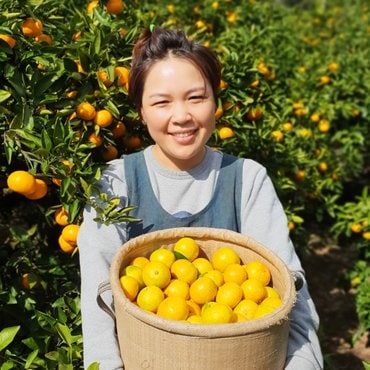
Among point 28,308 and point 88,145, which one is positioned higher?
point 88,145

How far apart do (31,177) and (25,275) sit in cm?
57

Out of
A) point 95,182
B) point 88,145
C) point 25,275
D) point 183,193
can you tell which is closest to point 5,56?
point 88,145

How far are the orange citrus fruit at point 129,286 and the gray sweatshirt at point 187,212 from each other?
98 millimetres

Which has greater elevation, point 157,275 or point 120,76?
point 120,76

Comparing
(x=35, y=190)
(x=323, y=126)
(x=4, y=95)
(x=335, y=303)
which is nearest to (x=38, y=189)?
(x=35, y=190)

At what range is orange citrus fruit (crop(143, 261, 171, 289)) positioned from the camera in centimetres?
143

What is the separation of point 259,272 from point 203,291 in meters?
0.18

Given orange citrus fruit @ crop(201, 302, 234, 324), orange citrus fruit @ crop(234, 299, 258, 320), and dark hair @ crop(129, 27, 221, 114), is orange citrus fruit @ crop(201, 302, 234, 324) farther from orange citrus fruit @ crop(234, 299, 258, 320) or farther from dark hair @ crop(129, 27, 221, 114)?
dark hair @ crop(129, 27, 221, 114)

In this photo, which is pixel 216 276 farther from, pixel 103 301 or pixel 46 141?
pixel 46 141

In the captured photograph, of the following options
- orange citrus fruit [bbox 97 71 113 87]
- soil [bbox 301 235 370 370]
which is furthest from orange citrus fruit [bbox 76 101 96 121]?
soil [bbox 301 235 370 370]

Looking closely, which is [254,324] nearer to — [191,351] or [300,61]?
[191,351]

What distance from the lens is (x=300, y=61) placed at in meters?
4.77

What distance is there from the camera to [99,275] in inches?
58.9

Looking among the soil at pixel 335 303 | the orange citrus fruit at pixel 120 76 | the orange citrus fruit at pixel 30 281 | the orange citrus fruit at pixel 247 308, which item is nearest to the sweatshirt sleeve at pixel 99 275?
the orange citrus fruit at pixel 247 308
